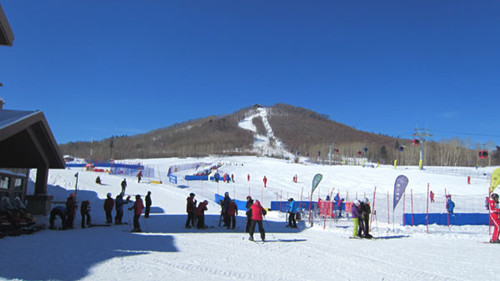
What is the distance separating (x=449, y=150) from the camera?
4227 inches

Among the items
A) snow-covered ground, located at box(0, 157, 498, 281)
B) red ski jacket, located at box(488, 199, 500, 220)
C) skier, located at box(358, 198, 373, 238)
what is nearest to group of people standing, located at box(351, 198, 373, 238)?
skier, located at box(358, 198, 373, 238)

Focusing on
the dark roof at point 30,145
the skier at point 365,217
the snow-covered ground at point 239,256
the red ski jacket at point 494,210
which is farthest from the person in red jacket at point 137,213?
the red ski jacket at point 494,210

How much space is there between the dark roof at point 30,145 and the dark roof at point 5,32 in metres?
2.16

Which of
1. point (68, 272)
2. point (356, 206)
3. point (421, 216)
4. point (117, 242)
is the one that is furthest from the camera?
point (421, 216)

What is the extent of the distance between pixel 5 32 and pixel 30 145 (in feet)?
13.7

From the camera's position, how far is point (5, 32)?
→ 10.6 m

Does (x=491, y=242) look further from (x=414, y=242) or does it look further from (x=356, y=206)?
(x=356, y=206)

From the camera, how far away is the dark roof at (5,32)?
10.4m

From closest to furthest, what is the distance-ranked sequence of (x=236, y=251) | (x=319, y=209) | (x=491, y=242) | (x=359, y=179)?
(x=236, y=251), (x=491, y=242), (x=319, y=209), (x=359, y=179)

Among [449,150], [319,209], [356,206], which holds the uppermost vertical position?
[449,150]

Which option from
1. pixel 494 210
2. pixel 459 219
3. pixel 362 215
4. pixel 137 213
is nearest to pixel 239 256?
pixel 137 213

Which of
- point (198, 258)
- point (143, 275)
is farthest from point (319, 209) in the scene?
point (143, 275)

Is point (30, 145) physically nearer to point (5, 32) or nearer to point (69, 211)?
point (69, 211)

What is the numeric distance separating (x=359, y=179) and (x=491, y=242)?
113ft
